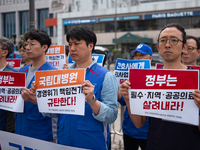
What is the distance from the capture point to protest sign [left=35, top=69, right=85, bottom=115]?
1883 millimetres

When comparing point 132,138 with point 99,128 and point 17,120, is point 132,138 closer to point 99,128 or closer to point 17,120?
point 99,128

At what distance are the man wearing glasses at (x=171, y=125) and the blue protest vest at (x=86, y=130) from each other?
0.31m

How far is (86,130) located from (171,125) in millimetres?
769

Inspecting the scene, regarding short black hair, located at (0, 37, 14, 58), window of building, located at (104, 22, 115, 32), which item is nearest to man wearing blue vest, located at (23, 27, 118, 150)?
short black hair, located at (0, 37, 14, 58)

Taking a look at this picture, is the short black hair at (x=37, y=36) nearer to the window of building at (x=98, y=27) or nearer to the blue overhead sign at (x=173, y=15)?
the blue overhead sign at (x=173, y=15)

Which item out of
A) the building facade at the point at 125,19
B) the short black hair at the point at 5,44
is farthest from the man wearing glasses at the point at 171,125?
the building facade at the point at 125,19

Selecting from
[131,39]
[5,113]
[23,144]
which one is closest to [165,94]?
[23,144]

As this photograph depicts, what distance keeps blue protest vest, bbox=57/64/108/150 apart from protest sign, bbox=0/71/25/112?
667mm

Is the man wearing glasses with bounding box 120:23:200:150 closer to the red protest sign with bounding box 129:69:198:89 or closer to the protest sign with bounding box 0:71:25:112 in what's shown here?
the red protest sign with bounding box 129:69:198:89

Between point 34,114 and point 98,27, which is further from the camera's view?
point 98,27

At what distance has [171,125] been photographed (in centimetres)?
174

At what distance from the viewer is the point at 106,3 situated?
4284 centimetres

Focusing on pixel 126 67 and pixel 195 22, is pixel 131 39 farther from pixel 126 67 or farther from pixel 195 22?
pixel 126 67

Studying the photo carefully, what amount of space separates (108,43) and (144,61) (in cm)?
3680
